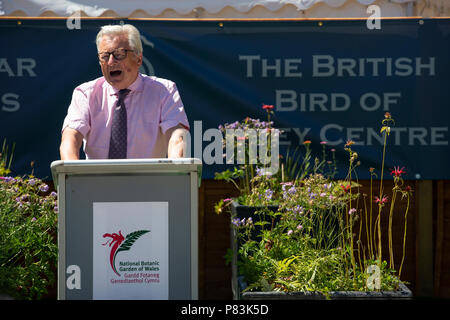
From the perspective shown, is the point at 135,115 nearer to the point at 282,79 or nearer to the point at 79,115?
the point at 79,115

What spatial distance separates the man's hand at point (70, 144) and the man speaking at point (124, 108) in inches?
1.7

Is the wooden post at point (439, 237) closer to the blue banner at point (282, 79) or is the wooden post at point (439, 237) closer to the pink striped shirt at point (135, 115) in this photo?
the blue banner at point (282, 79)

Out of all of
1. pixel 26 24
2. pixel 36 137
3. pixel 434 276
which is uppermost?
pixel 26 24

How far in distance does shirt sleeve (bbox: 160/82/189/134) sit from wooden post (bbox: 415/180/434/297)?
227 cm

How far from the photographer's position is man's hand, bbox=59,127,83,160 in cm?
273

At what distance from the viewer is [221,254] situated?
14.9ft

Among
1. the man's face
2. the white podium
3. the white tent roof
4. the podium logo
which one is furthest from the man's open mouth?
the white tent roof

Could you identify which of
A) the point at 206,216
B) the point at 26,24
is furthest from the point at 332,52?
the point at 26,24

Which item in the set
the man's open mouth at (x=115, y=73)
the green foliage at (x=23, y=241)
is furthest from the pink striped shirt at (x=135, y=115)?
the green foliage at (x=23, y=241)

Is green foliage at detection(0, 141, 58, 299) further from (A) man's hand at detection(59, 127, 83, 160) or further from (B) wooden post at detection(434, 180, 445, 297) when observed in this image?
(B) wooden post at detection(434, 180, 445, 297)

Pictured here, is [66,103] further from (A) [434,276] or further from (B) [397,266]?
(A) [434,276]

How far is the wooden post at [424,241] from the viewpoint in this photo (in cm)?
452

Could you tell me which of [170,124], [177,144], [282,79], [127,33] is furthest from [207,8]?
[177,144]

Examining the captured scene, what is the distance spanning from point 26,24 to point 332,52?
7.45ft
